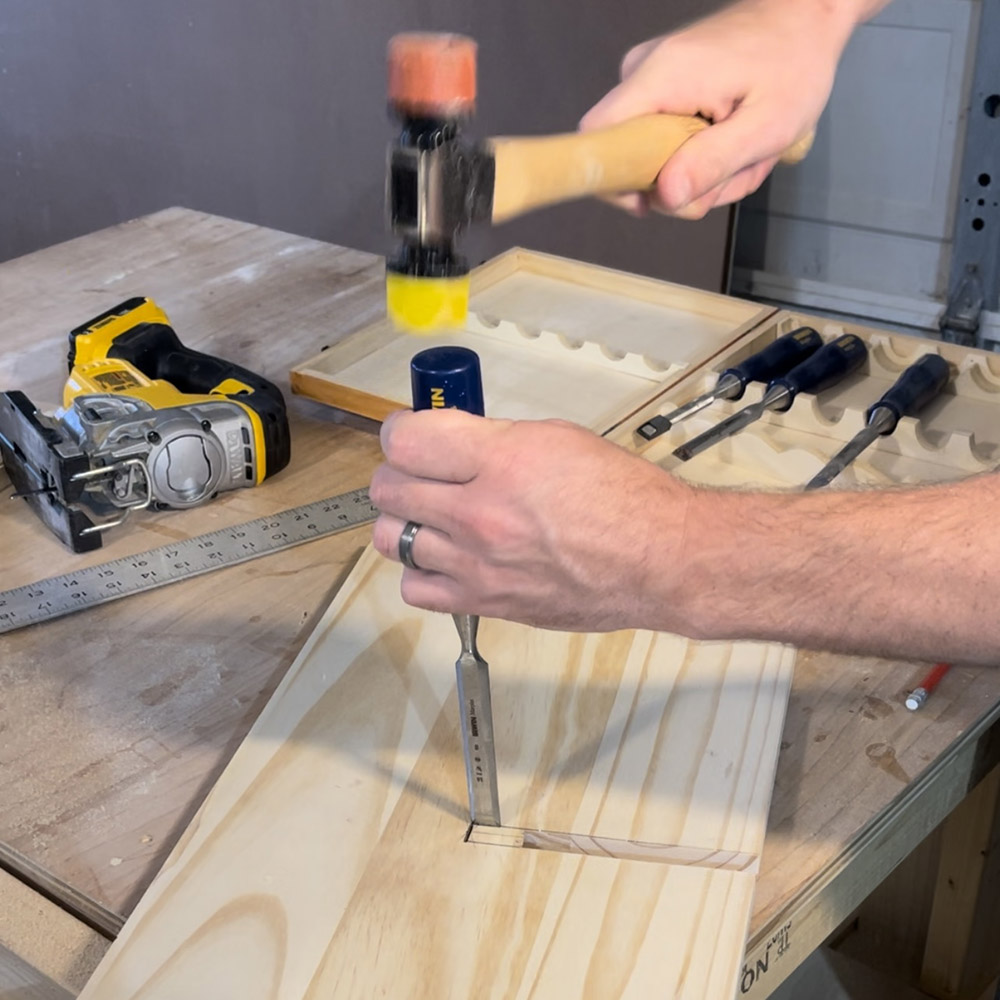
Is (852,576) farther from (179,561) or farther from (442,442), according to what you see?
(179,561)

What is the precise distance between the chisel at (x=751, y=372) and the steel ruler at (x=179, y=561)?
348 mm

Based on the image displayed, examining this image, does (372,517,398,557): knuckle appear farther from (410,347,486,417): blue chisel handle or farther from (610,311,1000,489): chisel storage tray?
(610,311,1000,489): chisel storage tray

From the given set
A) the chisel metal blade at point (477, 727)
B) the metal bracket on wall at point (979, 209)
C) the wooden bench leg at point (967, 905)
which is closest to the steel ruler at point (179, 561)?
the chisel metal blade at point (477, 727)

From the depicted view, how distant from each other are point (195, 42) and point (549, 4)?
3.57 ft

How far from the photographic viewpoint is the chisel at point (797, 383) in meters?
1.33

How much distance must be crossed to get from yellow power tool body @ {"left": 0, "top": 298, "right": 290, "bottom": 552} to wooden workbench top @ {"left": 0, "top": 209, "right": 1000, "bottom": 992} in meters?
0.03

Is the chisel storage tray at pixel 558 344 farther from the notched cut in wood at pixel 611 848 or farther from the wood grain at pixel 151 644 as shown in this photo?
the notched cut in wood at pixel 611 848

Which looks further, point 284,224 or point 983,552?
point 284,224

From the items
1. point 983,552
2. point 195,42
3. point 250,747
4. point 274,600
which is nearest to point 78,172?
point 195,42

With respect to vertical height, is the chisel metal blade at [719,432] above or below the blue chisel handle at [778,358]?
below

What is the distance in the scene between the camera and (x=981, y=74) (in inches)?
93.2

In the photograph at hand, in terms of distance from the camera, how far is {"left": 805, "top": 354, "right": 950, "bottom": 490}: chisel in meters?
1.28

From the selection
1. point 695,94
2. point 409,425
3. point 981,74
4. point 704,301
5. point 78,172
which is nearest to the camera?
point 409,425

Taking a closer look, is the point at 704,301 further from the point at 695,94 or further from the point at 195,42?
the point at 195,42
